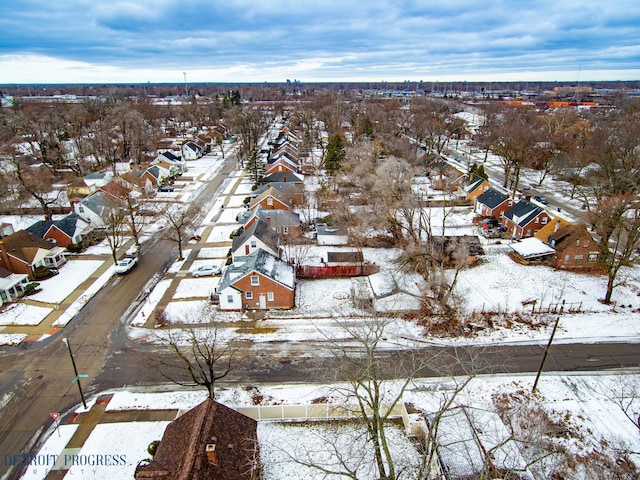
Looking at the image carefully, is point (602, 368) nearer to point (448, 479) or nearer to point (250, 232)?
point (448, 479)

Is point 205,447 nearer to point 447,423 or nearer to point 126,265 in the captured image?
point 447,423

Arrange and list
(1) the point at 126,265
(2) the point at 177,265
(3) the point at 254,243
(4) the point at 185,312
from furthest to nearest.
Answer: (2) the point at 177,265 < (1) the point at 126,265 < (3) the point at 254,243 < (4) the point at 185,312

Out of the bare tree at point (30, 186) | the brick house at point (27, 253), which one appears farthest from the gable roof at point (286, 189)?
the bare tree at point (30, 186)

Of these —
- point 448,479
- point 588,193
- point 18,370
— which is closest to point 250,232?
point 18,370

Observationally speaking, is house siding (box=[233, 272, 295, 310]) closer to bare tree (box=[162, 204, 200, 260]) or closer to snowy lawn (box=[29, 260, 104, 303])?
bare tree (box=[162, 204, 200, 260])

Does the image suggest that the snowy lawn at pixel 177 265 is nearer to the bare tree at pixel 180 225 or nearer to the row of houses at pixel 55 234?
the bare tree at pixel 180 225

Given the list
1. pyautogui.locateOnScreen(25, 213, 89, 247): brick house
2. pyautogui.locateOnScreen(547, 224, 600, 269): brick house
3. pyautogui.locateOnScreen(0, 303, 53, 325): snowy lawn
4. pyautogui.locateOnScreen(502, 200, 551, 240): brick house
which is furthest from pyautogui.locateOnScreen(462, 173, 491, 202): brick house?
pyautogui.locateOnScreen(0, 303, 53, 325): snowy lawn

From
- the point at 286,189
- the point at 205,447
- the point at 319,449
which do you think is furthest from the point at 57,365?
the point at 286,189
